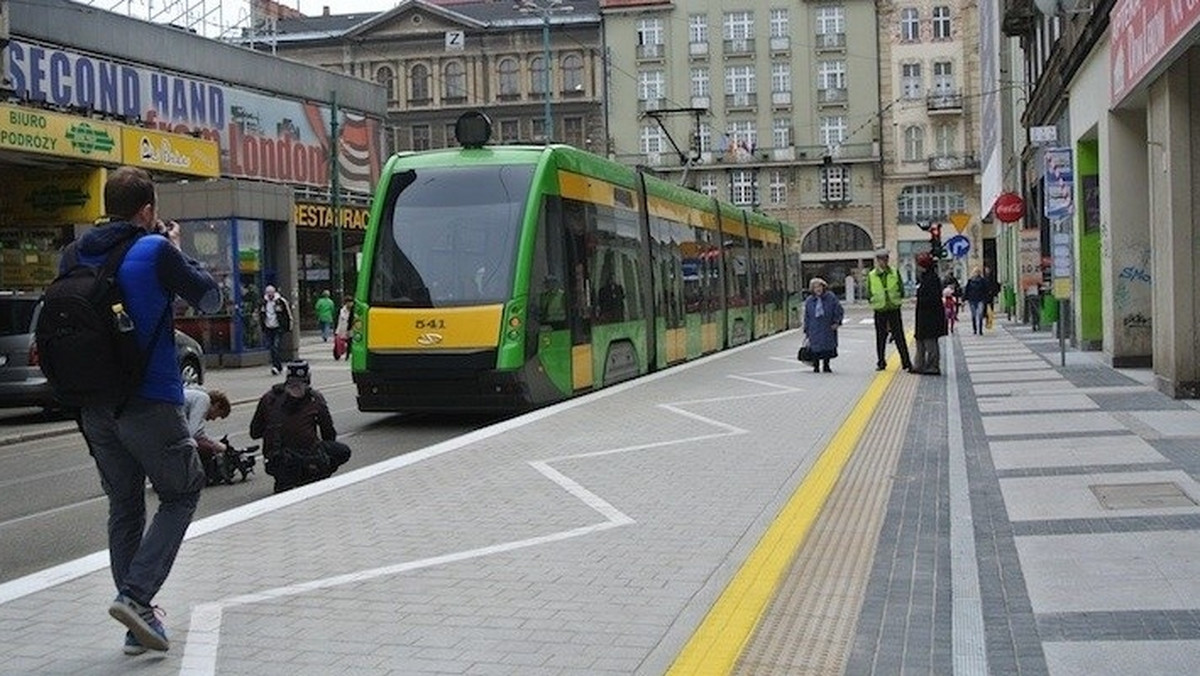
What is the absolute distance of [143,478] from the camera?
18.8 feet

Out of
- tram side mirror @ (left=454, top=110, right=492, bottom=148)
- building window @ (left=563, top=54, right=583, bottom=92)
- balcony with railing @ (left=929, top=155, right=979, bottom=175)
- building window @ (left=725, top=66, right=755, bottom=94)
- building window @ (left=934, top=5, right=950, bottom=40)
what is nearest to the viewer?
tram side mirror @ (left=454, top=110, right=492, bottom=148)

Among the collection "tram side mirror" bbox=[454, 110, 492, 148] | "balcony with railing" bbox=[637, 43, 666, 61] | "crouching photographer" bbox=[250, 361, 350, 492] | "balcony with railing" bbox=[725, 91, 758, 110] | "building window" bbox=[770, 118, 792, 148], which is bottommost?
"crouching photographer" bbox=[250, 361, 350, 492]

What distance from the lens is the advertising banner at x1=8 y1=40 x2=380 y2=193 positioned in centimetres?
3850

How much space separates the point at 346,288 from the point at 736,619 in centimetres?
5310

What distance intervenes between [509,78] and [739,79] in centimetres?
1343

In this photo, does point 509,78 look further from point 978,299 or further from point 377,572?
point 377,572

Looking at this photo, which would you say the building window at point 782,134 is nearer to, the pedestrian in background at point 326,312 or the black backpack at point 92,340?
the pedestrian in background at point 326,312

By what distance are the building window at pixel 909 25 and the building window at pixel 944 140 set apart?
528 centimetres

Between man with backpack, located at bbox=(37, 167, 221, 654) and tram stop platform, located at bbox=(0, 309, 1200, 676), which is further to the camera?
tram stop platform, located at bbox=(0, 309, 1200, 676)

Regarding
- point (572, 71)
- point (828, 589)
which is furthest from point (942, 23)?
point (828, 589)

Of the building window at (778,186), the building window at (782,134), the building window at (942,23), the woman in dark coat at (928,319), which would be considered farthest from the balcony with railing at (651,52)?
the woman in dark coat at (928,319)

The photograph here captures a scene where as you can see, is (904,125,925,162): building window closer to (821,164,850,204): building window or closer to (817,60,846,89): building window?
Result: (821,164,850,204): building window

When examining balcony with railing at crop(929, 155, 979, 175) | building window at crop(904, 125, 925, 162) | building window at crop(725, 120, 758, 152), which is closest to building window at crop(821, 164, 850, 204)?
building window at crop(904, 125, 925, 162)

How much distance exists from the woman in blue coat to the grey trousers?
16064 millimetres
